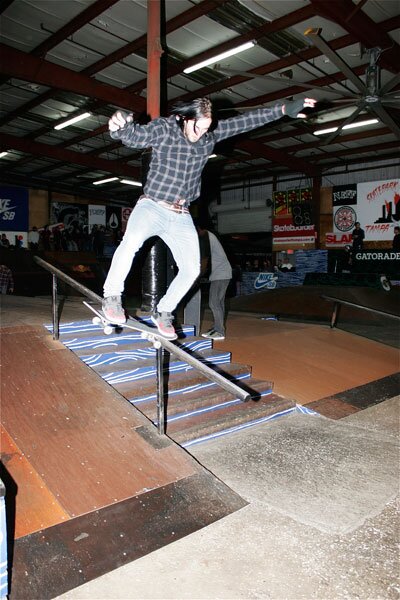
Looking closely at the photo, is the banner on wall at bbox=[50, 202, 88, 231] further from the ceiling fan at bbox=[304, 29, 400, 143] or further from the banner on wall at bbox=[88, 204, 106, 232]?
the ceiling fan at bbox=[304, 29, 400, 143]

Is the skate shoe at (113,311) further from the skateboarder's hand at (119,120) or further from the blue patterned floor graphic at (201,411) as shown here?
the skateboarder's hand at (119,120)

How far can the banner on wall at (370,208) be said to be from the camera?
15.8m

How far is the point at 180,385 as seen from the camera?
3762mm

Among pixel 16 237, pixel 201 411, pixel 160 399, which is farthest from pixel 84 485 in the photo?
pixel 16 237

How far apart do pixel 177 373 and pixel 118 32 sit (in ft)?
26.8

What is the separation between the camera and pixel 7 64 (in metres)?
9.03

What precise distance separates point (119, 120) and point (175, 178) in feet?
1.61

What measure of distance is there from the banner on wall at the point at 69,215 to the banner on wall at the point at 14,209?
4.81 ft

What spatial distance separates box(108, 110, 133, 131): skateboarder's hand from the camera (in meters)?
2.42

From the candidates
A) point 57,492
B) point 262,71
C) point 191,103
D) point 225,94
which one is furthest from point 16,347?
point 225,94

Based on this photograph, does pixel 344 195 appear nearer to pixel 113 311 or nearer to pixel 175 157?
pixel 175 157

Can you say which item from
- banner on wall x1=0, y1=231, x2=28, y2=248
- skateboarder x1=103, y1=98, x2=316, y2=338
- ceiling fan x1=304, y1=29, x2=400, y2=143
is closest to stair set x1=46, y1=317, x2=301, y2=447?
skateboarder x1=103, y1=98, x2=316, y2=338

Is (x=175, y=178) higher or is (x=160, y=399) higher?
(x=175, y=178)

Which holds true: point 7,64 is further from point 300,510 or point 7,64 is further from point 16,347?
point 300,510
